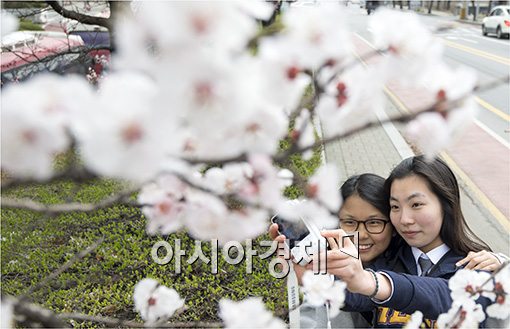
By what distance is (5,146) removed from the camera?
0.61m

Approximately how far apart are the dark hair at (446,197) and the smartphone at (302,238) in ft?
1.87

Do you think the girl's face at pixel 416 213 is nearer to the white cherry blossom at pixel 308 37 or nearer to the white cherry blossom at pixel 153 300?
the white cherry blossom at pixel 153 300

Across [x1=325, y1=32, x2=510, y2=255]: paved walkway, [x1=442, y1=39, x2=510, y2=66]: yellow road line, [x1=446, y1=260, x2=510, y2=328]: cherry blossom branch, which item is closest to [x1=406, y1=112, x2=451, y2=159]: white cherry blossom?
[x1=446, y1=260, x2=510, y2=328]: cherry blossom branch

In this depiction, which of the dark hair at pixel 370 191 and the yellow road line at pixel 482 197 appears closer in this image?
the dark hair at pixel 370 191

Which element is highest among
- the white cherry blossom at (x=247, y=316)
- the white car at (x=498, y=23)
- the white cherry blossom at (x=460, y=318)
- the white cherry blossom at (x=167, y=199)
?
the white cherry blossom at (x=167, y=199)

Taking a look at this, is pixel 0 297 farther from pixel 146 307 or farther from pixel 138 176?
pixel 138 176

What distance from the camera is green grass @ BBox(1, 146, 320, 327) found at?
11.0 feet

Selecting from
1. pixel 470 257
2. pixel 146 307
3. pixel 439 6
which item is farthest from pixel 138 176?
pixel 439 6

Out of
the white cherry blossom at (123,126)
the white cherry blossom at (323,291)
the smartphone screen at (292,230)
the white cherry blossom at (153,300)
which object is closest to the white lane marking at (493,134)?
the smartphone screen at (292,230)

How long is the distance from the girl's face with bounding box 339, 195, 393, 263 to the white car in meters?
20.5

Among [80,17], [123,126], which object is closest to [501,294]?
[123,126]

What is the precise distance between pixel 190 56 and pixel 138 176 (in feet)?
0.46

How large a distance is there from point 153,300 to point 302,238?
2.46 ft

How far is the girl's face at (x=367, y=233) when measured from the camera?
2336 millimetres
